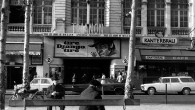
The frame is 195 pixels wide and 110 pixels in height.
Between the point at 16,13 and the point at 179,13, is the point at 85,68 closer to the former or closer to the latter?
the point at 16,13

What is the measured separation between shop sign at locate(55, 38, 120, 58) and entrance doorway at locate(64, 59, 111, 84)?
1474 mm

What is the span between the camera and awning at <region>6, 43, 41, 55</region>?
3391 cm

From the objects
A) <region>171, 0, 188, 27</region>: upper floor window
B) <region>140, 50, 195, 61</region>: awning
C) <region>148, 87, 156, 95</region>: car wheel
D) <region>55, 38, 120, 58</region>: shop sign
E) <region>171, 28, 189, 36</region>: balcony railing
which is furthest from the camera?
<region>171, 0, 188, 27</region>: upper floor window

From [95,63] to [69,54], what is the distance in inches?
129

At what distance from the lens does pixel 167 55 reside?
3584 centimetres

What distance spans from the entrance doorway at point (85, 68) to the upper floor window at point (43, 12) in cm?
448

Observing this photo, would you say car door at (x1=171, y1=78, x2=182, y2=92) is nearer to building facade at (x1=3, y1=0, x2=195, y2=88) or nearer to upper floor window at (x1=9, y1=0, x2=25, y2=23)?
building facade at (x1=3, y1=0, x2=195, y2=88)

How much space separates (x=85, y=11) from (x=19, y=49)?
24.3 ft

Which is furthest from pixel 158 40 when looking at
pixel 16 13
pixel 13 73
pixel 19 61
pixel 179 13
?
pixel 13 73

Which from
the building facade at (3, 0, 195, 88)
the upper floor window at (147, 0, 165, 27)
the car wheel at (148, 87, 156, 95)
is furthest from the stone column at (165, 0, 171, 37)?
the car wheel at (148, 87, 156, 95)

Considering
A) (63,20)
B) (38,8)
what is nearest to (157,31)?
(63,20)

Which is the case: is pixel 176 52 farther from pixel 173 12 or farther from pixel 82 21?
pixel 82 21

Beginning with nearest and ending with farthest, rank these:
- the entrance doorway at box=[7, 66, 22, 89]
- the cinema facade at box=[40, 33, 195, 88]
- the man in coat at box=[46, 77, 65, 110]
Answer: the man in coat at box=[46, 77, 65, 110] → the entrance doorway at box=[7, 66, 22, 89] → the cinema facade at box=[40, 33, 195, 88]

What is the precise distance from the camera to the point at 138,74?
36.2 meters
